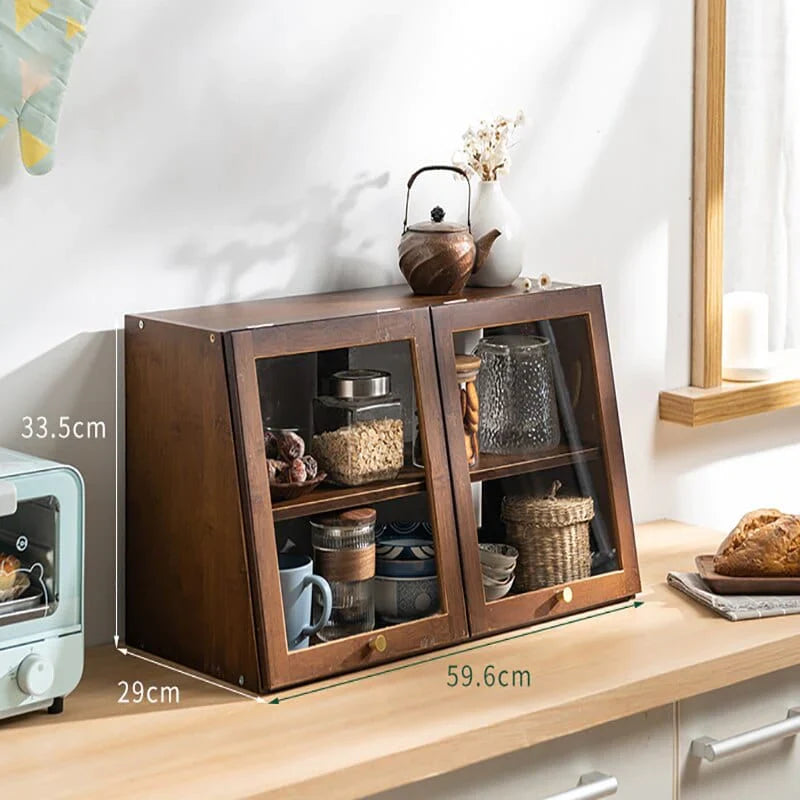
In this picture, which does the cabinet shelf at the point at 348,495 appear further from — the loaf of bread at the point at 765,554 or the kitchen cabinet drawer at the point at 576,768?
the loaf of bread at the point at 765,554

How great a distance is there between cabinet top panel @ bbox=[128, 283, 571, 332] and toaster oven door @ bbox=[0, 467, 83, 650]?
276 mm

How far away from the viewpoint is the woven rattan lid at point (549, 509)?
207 centimetres

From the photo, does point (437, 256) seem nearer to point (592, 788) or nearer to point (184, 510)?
point (184, 510)

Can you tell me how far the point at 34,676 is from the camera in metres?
1.67

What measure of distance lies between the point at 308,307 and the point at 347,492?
268 millimetres

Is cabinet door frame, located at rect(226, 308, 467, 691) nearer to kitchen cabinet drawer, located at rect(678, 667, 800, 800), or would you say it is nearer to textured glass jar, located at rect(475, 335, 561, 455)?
textured glass jar, located at rect(475, 335, 561, 455)

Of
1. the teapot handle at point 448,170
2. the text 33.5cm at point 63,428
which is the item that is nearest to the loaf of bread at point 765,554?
the teapot handle at point 448,170

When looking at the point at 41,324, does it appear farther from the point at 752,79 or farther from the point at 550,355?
the point at 752,79

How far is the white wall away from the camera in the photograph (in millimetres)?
1908

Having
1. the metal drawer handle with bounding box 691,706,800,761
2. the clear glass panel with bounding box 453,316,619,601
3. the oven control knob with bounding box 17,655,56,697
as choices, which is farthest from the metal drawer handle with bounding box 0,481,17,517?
the metal drawer handle with bounding box 691,706,800,761

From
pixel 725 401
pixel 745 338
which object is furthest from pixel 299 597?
pixel 745 338

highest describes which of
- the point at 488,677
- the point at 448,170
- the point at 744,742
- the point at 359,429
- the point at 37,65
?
the point at 37,65

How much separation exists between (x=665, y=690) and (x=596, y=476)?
1.28ft

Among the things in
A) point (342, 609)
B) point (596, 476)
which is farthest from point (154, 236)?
point (596, 476)
